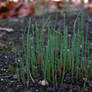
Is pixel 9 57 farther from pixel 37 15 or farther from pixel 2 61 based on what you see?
pixel 37 15

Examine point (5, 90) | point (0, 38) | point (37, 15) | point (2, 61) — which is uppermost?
point (37, 15)

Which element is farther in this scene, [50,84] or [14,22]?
[14,22]

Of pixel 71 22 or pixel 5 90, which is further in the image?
pixel 71 22

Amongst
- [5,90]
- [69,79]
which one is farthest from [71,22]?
[5,90]

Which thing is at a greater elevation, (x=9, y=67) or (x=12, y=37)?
(x=12, y=37)

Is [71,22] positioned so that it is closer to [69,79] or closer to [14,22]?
[14,22]

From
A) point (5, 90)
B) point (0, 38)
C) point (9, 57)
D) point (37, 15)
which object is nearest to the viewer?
point (5, 90)

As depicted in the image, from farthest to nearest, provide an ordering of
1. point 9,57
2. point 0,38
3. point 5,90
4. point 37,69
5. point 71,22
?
point 71,22, point 0,38, point 9,57, point 37,69, point 5,90

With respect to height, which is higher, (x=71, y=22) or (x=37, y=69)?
(x=71, y=22)

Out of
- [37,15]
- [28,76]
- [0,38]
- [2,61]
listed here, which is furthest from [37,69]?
[37,15]
